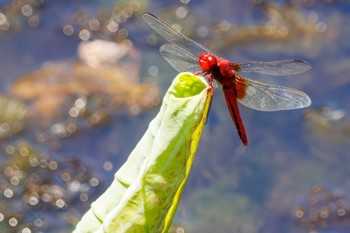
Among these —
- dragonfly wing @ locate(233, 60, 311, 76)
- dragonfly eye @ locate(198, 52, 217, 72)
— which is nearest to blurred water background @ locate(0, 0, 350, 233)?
dragonfly wing @ locate(233, 60, 311, 76)

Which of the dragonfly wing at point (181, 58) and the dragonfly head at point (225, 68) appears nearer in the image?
the dragonfly head at point (225, 68)

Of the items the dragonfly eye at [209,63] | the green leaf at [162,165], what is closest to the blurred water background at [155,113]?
the dragonfly eye at [209,63]

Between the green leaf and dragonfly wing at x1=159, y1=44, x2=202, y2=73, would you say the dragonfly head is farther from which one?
the green leaf

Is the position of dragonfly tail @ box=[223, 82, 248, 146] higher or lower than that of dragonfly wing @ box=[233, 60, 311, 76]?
lower

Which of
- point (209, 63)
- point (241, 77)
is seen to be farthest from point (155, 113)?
point (209, 63)

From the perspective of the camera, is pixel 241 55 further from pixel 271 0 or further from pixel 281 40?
pixel 271 0

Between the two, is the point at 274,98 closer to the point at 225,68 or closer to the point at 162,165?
the point at 225,68

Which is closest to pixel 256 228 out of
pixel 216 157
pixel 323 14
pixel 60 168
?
pixel 216 157

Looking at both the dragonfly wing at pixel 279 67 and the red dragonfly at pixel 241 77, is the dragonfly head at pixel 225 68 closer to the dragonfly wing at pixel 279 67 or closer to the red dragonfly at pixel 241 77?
the red dragonfly at pixel 241 77
